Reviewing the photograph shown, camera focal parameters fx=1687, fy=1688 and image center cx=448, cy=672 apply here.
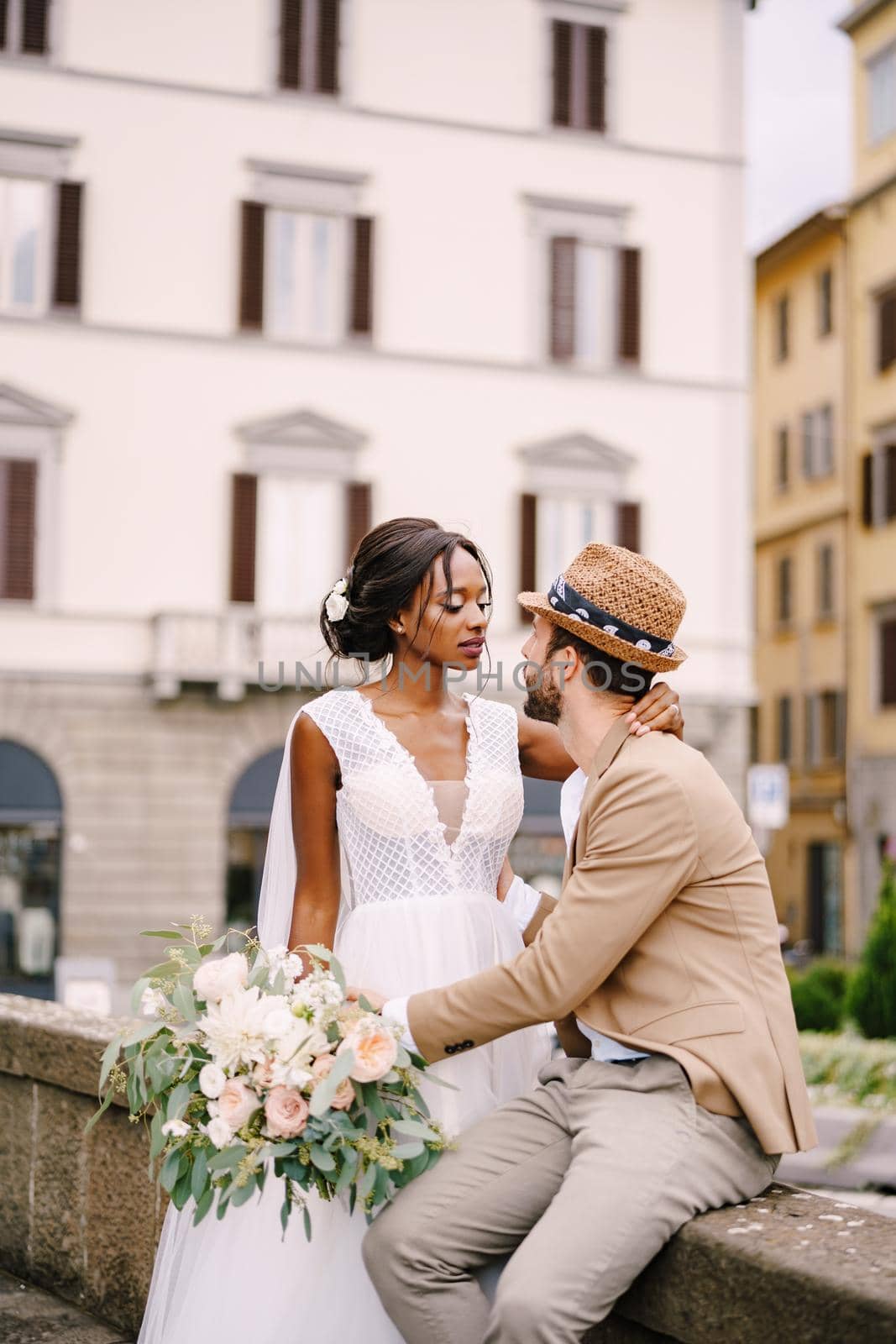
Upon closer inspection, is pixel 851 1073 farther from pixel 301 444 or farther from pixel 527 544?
pixel 301 444

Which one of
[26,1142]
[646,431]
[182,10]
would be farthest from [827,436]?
[26,1142]

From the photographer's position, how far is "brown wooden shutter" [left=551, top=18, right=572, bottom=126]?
23.0m

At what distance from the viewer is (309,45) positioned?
21.8 meters

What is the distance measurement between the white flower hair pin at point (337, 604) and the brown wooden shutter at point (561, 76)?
20.5 meters

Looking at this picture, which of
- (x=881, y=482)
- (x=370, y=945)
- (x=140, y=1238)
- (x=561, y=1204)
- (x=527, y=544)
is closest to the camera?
(x=561, y=1204)

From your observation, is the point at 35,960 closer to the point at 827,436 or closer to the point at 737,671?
the point at 737,671

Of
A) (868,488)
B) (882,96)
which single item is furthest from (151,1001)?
(882,96)

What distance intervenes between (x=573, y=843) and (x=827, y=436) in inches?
1182

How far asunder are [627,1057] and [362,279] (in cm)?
1975

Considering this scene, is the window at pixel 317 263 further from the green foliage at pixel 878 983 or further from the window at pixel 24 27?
the green foliage at pixel 878 983

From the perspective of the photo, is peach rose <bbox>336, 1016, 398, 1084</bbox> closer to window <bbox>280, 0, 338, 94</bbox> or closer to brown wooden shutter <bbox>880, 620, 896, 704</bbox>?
window <bbox>280, 0, 338, 94</bbox>

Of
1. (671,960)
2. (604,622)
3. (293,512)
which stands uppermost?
(293,512)

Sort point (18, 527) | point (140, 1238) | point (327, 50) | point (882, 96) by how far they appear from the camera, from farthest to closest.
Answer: point (882, 96) → point (327, 50) → point (18, 527) → point (140, 1238)

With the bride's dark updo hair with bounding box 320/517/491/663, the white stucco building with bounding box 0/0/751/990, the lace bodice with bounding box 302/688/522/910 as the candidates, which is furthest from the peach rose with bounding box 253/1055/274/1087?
the white stucco building with bounding box 0/0/751/990
